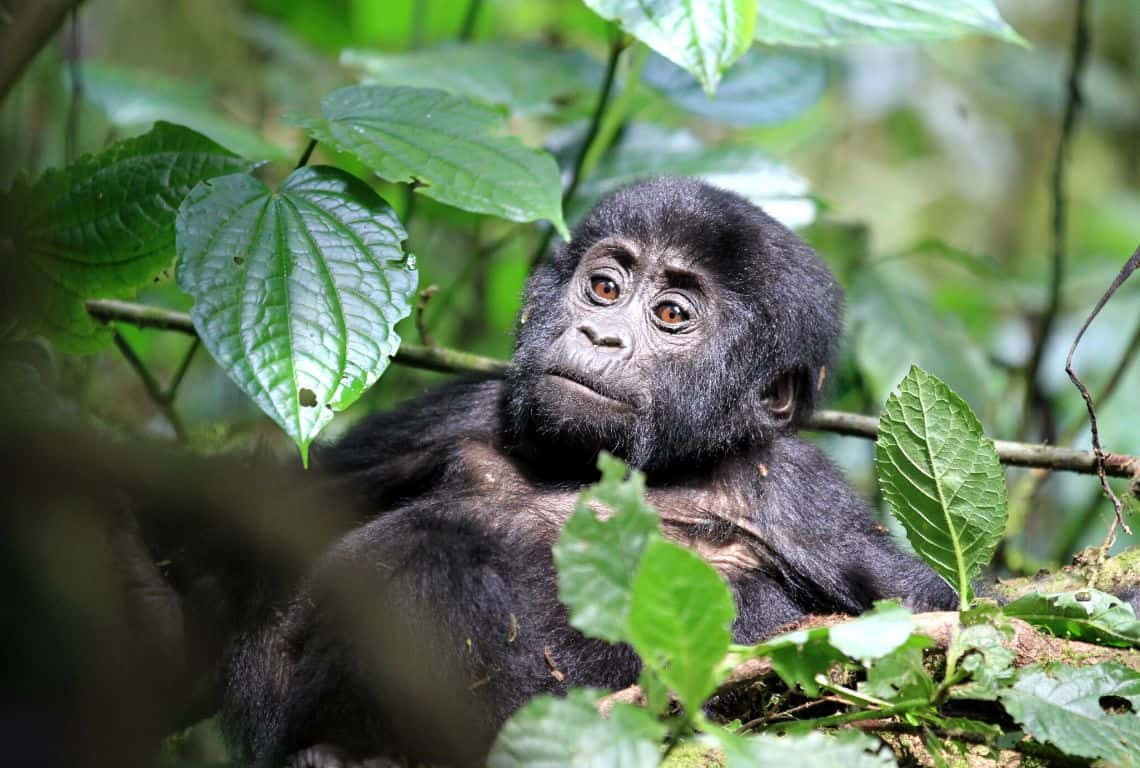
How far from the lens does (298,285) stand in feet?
8.45

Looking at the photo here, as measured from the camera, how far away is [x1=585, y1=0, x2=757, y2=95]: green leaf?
2.69 m

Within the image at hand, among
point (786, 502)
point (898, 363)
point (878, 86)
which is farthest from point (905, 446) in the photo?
point (878, 86)

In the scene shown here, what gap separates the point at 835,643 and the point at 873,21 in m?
2.11

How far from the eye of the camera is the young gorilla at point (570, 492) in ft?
8.59

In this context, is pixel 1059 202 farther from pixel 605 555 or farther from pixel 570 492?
pixel 605 555

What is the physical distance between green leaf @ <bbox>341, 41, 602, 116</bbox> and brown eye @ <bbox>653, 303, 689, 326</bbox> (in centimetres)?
135

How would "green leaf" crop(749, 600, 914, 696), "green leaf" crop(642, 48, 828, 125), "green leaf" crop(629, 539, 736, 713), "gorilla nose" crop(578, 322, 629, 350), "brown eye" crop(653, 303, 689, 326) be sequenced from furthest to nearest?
"green leaf" crop(642, 48, 828, 125)
"brown eye" crop(653, 303, 689, 326)
"gorilla nose" crop(578, 322, 629, 350)
"green leaf" crop(749, 600, 914, 696)
"green leaf" crop(629, 539, 736, 713)

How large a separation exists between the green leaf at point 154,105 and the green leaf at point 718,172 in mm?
1330

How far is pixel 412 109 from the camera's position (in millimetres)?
3055

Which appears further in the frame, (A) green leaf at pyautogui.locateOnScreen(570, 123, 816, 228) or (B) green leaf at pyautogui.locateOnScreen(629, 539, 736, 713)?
(A) green leaf at pyautogui.locateOnScreen(570, 123, 816, 228)

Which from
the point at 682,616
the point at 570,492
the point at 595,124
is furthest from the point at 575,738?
the point at 595,124

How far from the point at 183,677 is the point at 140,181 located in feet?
4.29

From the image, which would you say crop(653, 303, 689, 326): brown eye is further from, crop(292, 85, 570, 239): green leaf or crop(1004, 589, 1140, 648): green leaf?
crop(1004, 589, 1140, 648): green leaf

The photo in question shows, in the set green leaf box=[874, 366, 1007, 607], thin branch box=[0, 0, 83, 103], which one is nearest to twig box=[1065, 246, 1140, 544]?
green leaf box=[874, 366, 1007, 607]
